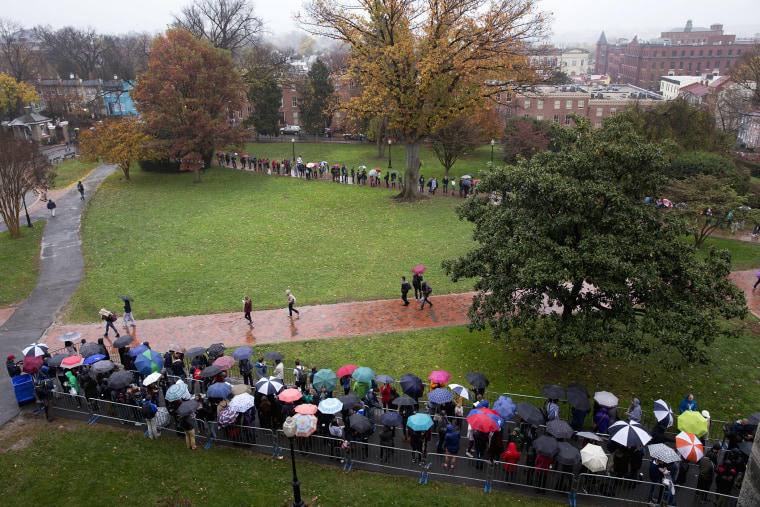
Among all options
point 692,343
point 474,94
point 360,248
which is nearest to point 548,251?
point 692,343

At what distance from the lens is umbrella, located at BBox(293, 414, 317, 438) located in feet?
37.7

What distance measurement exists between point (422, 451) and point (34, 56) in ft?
360

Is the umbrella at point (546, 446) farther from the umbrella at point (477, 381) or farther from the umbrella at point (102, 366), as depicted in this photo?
the umbrella at point (102, 366)

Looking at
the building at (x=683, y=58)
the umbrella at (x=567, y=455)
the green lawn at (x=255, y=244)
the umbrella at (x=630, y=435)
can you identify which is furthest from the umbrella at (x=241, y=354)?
the building at (x=683, y=58)

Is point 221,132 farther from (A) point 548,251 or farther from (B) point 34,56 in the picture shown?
(B) point 34,56

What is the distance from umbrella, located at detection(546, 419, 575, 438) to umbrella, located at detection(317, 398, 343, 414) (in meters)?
4.88

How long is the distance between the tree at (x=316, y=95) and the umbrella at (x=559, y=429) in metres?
53.7

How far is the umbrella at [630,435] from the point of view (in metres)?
10.7

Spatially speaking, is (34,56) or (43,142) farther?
(34,56)

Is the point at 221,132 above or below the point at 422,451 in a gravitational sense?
above

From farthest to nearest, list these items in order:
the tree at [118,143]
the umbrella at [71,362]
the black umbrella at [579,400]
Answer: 1. the tree at [118,143]
2. the umbrella at [71,362]
3. the black umbrella at [579,400]

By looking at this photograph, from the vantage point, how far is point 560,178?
13.5 m

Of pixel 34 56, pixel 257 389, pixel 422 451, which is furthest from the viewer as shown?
pixel 34 56

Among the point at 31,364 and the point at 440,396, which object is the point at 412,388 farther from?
the point at 31,364
